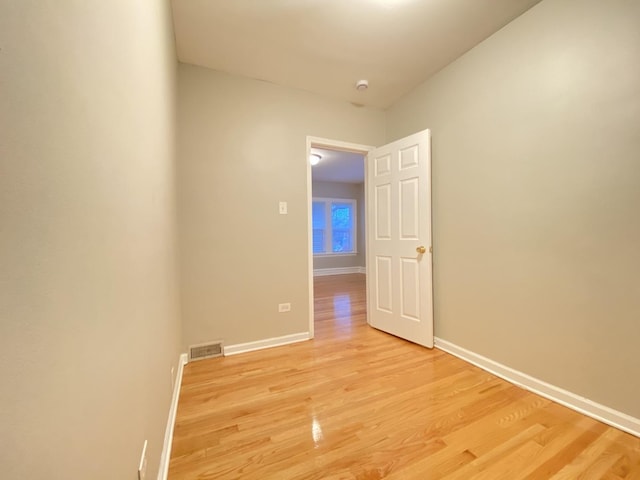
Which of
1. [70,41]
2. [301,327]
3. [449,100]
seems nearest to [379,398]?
[301,327]

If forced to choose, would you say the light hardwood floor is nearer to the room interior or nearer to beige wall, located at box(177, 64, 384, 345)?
the room interior

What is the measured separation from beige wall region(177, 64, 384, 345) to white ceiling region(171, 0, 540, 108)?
263 millimetres

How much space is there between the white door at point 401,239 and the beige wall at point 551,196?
209 millimetres

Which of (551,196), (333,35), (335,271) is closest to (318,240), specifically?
(335,271)

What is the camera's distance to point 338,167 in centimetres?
562

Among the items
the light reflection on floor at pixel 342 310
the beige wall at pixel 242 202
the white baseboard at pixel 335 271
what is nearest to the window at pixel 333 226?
the white baseboard at pixel 335 271

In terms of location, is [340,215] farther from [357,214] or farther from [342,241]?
[342,241]

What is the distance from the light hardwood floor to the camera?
48.0 inches

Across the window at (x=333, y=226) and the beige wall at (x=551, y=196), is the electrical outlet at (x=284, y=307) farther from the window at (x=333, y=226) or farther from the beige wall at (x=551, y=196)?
the window at (x=333, y=226)

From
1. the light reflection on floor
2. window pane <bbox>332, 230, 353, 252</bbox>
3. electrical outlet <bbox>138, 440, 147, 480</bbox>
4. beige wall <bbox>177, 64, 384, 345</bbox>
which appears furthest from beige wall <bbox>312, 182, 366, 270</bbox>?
electrical outlet <bbox>138, 440, 147, 480</bbox>

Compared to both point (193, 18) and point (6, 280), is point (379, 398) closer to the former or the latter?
point (6, 280)

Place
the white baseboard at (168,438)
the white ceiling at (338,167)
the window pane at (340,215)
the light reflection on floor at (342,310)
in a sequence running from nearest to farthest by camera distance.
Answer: the white baseboard at (168,438) < the light reflection on floor at (342,310) < the white ceiling at (338,167) < the window pane at (340,215)

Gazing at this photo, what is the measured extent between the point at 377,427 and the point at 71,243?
1.63 metres

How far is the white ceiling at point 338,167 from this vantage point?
4.71 meters
